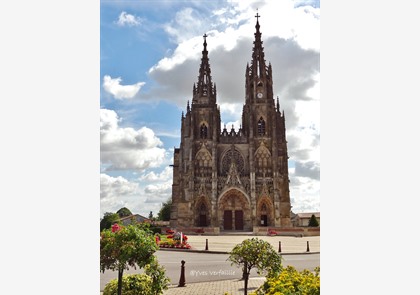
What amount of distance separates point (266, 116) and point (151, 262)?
3988cm

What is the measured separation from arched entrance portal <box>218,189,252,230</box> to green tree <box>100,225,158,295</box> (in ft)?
119

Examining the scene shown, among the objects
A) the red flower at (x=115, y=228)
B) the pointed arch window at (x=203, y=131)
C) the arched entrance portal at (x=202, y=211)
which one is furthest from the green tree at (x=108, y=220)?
the pointed arch window at (x=203, y=131)

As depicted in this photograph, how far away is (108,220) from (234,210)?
37.2m

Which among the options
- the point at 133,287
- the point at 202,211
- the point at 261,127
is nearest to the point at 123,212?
the point at 133,287

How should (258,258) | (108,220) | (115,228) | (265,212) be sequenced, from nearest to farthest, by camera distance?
(115,228)
(258,258)
(108,220)
(265,212)

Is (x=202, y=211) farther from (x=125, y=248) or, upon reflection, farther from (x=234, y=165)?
(x=125, y=248)

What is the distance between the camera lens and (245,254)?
897cm

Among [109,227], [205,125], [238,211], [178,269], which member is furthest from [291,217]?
[109,227]

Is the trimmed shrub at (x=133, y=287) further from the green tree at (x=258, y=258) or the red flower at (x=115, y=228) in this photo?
the green tree at (x=258, y=258)

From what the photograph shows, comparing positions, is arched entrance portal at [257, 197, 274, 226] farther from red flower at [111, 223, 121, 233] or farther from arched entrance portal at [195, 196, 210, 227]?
red flower at [111, 223, 121, 233]

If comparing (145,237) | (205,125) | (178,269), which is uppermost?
(205,125)

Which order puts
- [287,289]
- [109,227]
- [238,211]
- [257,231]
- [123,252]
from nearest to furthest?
[287,289]
[123,252]
[109,227]
[257,231]
[238,211]

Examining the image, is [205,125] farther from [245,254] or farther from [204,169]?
[245,254]

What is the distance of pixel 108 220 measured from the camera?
9070mm
